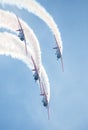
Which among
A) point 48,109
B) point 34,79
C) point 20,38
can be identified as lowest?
point 48,109

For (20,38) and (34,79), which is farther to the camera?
(34,79)

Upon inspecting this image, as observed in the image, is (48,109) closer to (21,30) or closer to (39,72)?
(39,72)

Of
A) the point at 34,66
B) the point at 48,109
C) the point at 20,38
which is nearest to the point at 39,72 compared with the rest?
the point at 34,66

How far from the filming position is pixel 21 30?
2210 inches

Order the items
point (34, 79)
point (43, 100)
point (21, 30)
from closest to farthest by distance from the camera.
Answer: point (21, 30)
point (34, 79)
point (43, 100)

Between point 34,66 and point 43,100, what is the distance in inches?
428

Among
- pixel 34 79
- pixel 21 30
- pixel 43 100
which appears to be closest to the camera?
pixel 21 30

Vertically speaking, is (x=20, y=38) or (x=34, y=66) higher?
(x=20, y=38)

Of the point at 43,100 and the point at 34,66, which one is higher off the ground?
the point at 34,66

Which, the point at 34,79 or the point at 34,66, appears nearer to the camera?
the point at 34,66

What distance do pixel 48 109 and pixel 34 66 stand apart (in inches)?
514

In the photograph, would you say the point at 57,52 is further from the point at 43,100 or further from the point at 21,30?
the point at 21,30

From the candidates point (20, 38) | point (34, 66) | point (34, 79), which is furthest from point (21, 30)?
point (34, 79)

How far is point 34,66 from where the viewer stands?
57.7 metres
